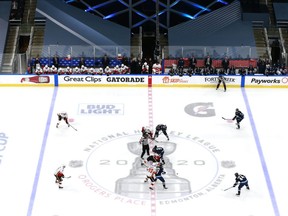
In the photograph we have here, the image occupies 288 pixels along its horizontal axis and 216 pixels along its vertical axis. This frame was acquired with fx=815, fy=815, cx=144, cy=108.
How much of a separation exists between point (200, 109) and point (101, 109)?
11.6 ft

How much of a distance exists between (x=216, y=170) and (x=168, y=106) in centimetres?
456

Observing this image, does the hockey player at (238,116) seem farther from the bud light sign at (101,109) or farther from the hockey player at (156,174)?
the hockey player at (156,174)

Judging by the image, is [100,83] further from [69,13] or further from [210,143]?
[69,13]

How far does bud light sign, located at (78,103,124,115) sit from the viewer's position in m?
28.8

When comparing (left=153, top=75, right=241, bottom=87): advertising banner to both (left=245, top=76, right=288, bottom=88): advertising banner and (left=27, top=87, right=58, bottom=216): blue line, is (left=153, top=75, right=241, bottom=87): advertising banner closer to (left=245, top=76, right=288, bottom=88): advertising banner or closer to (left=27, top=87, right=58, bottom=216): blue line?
(left=245, top=76, right=288, bottom=88): advertising banner

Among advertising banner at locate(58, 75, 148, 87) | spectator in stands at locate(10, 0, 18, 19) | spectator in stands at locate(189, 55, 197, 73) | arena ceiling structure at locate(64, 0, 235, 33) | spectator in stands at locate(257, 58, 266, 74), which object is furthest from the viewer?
spectator in stands at locate(10, 0, 18, 19)

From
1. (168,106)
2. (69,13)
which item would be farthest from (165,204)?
(69,13)

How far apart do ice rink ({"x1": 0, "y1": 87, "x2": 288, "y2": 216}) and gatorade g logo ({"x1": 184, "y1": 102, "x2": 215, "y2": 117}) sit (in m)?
0.04

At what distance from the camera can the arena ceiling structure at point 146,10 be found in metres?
37.5

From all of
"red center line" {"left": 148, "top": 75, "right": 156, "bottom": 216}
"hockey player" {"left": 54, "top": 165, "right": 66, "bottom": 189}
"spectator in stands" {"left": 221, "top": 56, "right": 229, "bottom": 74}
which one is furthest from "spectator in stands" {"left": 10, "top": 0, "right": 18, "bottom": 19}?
"hockey player" {"left": 54, "top": 165, "right": 66, "bottom": 189}

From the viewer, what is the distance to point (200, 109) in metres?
29.0

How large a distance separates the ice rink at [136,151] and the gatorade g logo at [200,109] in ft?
0.12

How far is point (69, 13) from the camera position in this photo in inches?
1471

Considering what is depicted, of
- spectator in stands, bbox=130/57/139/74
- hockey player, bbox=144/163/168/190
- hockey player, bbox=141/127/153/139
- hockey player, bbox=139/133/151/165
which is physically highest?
spectator in stands, bbox=130/57/139/74
